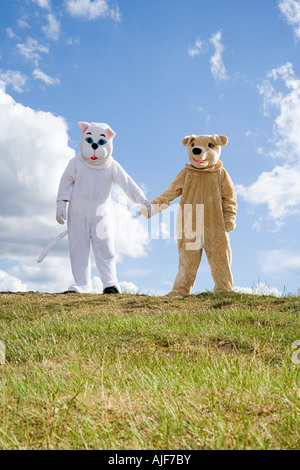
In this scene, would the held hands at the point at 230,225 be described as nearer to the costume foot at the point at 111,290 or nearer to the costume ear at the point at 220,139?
the costume ear at the point at 220,139

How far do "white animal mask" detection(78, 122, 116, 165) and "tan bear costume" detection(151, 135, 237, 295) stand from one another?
1.19 meters

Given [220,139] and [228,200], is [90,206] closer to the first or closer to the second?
[228,200]

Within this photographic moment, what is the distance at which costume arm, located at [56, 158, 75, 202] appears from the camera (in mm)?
7898

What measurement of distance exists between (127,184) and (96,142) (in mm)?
835

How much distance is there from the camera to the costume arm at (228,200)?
7.69 m

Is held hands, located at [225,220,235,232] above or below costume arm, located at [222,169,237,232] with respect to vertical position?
below

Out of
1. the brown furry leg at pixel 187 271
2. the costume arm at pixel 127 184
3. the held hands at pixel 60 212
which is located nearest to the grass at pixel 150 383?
the brown furry leg at pixel 187 271

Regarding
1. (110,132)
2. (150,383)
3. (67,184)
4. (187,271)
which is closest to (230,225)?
(187,271)

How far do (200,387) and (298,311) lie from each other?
11.2 ft

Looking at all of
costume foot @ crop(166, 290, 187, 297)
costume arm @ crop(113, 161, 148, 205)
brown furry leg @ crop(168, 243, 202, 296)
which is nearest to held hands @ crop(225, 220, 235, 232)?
brown furry leg @ crop(168, 243, 202, 296)

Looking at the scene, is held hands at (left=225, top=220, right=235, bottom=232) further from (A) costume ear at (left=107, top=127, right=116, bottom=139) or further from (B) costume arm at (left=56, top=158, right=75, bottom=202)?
(B) costume arm at (left=56, top=158, right=75, bottom=202)

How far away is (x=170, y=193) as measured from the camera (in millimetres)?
7918
